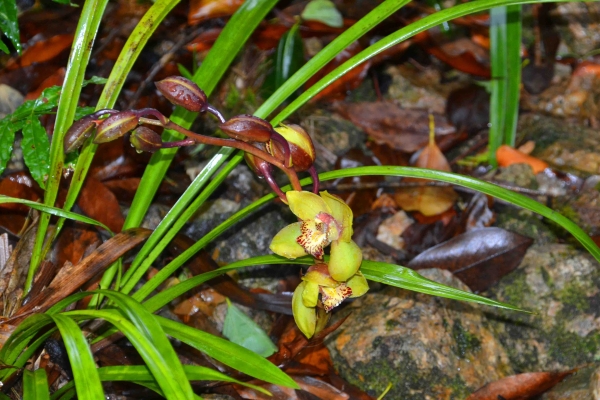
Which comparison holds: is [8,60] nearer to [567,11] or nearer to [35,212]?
[35,212]

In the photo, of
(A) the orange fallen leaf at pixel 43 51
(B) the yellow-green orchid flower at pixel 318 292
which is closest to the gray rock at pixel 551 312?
(B) the yellow-green orchid flower at pixel 318 292

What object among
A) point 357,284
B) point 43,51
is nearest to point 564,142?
point 357,284

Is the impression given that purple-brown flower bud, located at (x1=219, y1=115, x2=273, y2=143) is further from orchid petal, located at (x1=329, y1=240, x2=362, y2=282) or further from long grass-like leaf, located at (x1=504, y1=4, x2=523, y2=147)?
long grass-like leaf, located at (x1=504, y1=4, x2=523, y2=147)

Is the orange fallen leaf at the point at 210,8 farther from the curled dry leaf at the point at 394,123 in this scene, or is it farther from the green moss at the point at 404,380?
the green moss at the point at 404,380

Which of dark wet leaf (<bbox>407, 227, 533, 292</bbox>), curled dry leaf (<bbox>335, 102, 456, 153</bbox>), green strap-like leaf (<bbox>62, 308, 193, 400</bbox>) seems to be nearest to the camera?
green strap-like leaf (<bbox>62, 308, 193, 400</bbox>)

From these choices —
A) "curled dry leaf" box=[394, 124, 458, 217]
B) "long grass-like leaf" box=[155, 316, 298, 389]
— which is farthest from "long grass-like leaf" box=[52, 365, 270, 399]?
"curled dry leaf" box=[394, 124, 458, 217]

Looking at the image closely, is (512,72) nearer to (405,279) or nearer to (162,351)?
(405,279)

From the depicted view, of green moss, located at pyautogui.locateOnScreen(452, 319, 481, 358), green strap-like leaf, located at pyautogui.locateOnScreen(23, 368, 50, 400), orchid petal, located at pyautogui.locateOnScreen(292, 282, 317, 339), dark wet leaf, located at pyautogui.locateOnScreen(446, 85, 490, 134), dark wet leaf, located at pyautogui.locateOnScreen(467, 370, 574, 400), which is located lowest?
dark wet leaf, located at pyautogui.locateOnScreen(467, 370, 574, 400)
